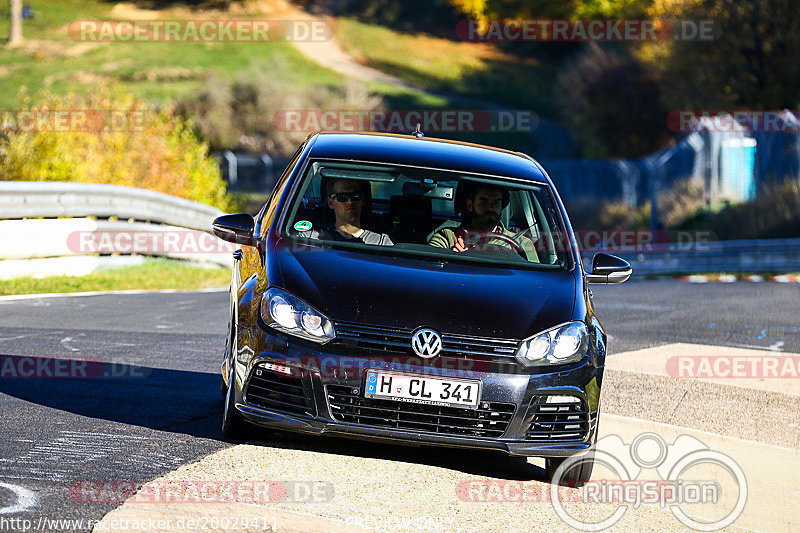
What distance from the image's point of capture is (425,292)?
6.59m

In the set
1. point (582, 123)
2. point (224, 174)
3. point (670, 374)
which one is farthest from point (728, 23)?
point (670, 374)

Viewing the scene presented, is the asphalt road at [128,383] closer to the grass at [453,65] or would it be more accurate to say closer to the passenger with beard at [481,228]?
the passenger with beard at [481,228]

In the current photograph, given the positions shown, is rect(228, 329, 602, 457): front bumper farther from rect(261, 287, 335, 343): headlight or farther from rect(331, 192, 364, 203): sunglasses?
rect(331, 192, 364, 203): sunglasses

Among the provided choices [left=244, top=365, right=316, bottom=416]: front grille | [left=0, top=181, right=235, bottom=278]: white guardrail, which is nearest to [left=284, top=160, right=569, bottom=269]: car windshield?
[left=244, top=365, right=316, bottom=416]: front grille

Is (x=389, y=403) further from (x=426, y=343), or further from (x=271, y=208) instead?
(x=271, y=208)

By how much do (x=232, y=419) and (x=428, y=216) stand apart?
174 centimetres

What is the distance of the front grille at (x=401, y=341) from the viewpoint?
627cm

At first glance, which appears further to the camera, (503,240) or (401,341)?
(503,240)

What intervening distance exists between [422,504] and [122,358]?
440 cm

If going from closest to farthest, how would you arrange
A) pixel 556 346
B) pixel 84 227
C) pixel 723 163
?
pixel 556 346, pixel 84 227, pixel 723 163

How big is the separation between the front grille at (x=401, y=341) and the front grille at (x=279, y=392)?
309mm

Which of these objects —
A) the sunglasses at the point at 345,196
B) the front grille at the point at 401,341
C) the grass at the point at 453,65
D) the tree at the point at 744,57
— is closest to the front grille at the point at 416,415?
the front grille at the point at 401,341

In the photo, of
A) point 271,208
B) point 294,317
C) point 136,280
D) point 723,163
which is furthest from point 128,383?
point 723,163

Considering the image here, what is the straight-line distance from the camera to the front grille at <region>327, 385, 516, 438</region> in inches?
249
